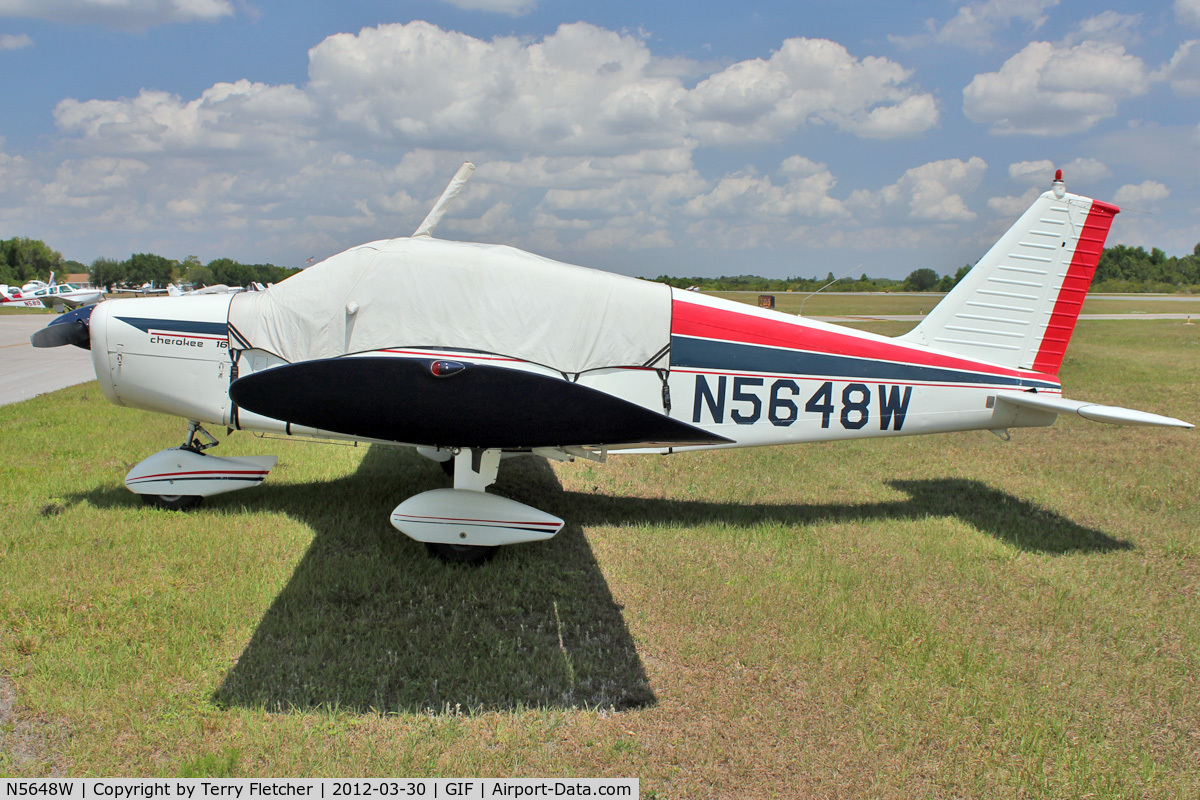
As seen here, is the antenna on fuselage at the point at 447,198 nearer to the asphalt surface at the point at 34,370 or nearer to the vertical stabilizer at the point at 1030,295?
the vertical stabilizer at the point at 1030,295

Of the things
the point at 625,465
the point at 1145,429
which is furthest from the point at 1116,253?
the point at 625,465

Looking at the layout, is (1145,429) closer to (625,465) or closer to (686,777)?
(625,465)

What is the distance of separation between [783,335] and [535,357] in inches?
79.2

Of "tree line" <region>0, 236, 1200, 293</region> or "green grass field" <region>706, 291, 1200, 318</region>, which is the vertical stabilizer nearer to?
"green grass field" <region>706, 291, 1200, 318</region>

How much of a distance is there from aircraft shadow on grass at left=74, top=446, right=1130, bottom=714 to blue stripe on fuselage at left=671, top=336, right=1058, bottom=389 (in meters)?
1.42

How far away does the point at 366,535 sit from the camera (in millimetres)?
5520

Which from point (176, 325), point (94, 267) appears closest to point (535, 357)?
point (176, 325)

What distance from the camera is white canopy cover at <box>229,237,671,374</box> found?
4715 millimetres

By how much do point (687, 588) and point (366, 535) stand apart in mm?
2618

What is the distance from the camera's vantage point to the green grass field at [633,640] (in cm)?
311

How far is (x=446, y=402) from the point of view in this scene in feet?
12.3

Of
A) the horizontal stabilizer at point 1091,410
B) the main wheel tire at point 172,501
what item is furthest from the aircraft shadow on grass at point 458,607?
the horizontal stabilizer at point 1091,410

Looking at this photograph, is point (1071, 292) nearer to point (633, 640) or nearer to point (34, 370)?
point (633, 640)
